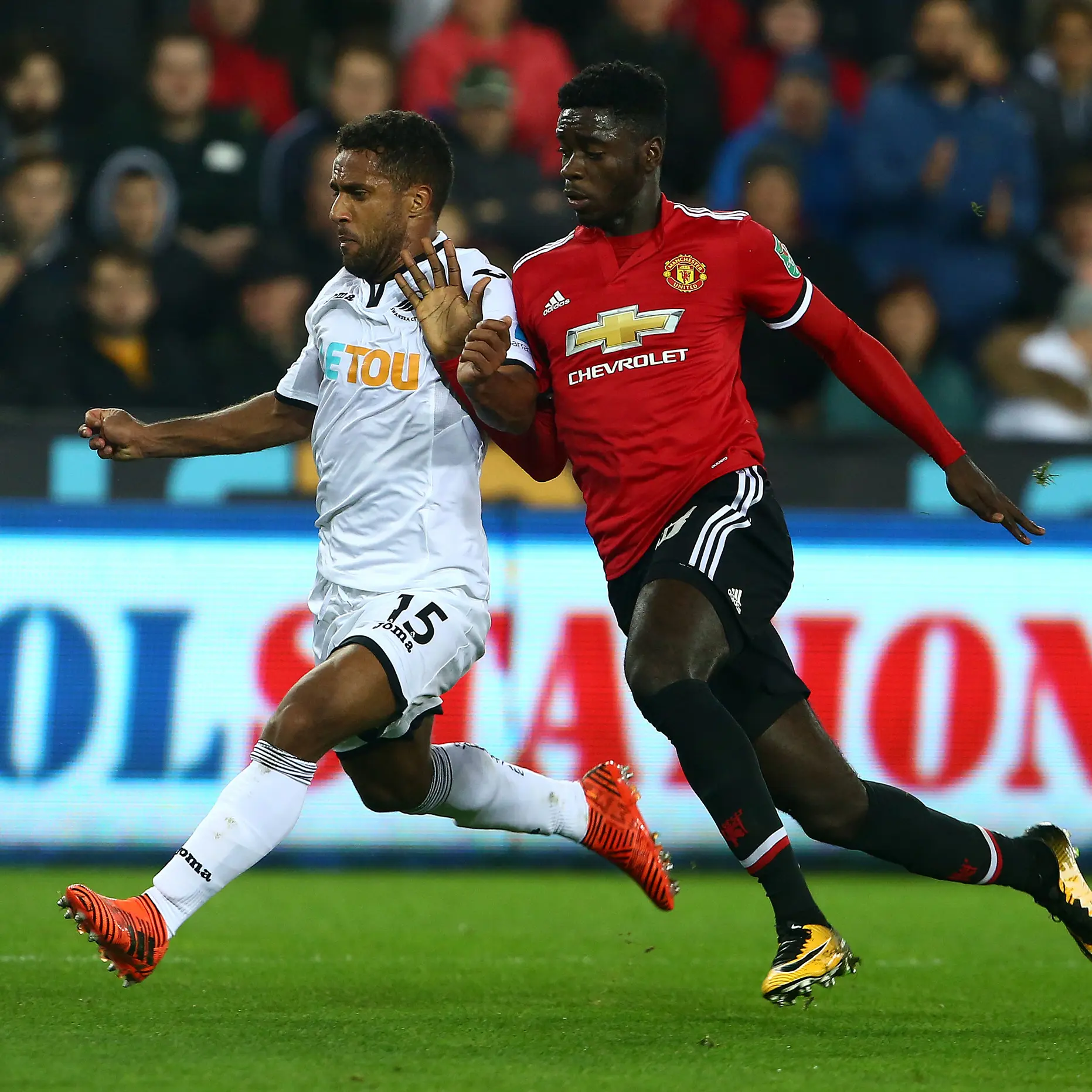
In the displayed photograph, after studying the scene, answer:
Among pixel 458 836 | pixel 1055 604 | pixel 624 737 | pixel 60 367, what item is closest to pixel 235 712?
pixel 458 836

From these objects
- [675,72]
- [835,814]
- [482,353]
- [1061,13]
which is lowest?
[835,814]

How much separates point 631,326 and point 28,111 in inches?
255

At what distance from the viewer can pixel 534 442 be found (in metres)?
5.27

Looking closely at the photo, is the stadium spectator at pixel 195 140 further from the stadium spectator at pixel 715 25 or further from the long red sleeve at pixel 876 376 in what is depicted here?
the long red sleeve at pixel 876 376

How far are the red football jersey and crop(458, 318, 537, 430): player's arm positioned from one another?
3.6 inches

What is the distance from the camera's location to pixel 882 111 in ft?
34.9

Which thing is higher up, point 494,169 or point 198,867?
point 494,169

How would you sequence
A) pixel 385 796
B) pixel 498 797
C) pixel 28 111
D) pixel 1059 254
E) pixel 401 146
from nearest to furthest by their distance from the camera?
pixel 401 146, pixel 385 796, pixel 498 797, pixel 28 111, pixel 1059 254

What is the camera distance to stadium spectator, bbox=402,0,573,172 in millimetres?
10867

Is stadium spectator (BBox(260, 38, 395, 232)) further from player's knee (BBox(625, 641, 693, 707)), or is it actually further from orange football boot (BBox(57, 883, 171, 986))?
orange football boot (BBox(57, 883, 171, 986))

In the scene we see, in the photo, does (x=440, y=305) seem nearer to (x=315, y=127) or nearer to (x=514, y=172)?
(x=514, y=172)

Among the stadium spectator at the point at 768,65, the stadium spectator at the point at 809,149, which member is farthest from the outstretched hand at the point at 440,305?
the stadium spectator at the point at 768,65

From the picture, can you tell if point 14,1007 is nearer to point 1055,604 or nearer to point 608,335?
point 608,335

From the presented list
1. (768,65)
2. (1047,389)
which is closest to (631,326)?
(1047,389)
